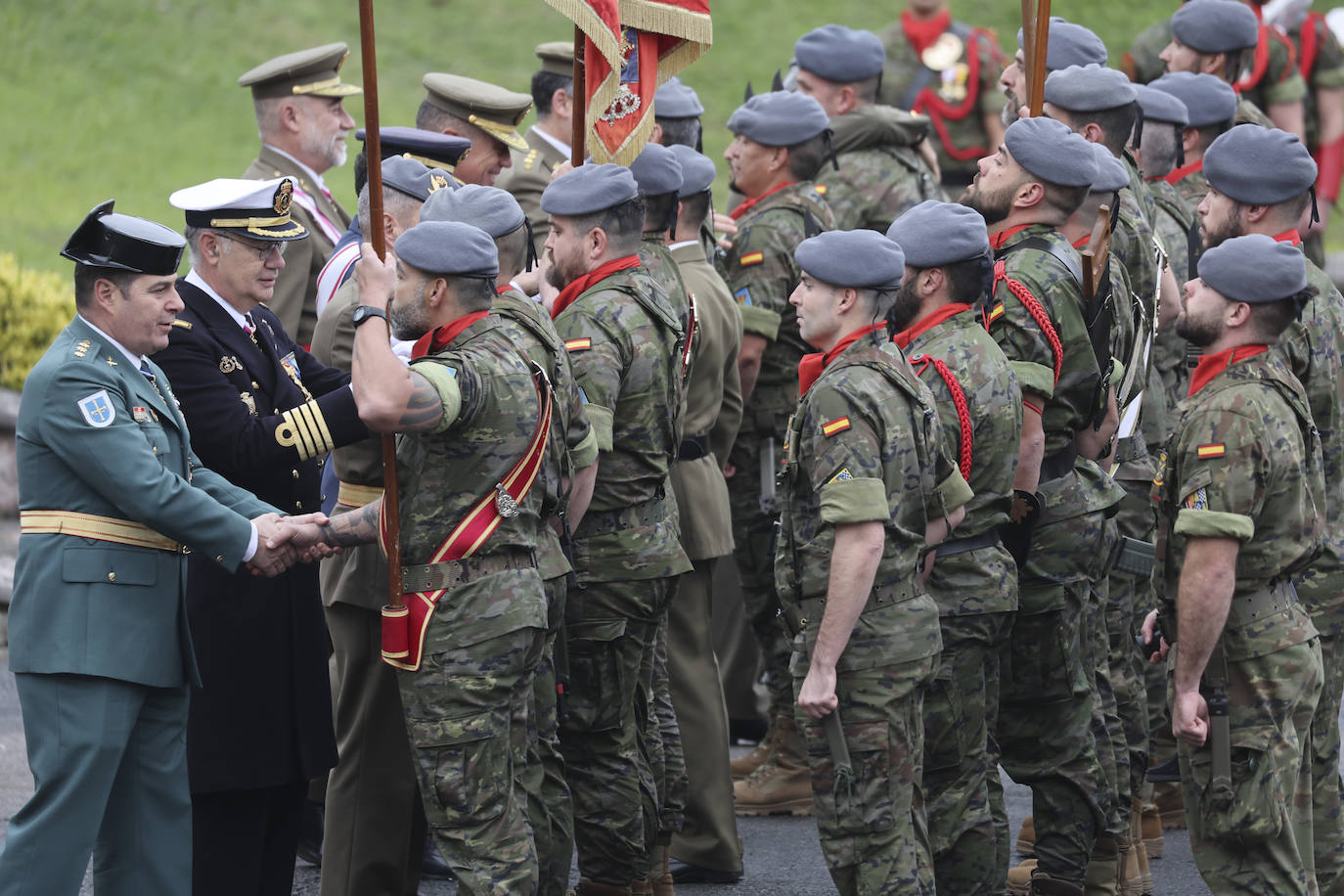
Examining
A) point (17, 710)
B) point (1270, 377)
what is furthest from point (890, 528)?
point (17, 710)

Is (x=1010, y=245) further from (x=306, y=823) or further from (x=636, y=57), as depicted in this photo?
(x=306, y=823)

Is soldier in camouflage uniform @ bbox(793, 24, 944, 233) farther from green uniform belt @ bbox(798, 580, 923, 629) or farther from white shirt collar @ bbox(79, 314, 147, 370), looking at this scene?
white shirt collar @ bbox(79, 314, 147, 370)

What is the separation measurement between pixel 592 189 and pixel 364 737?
1.84m

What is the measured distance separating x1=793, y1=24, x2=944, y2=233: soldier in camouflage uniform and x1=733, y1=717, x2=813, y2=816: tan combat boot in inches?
92.1

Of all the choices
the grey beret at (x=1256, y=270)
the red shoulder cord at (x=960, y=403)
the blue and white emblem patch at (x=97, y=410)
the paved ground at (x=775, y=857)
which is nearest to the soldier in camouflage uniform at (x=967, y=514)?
the red shoulder cord at (x=960, y=403)

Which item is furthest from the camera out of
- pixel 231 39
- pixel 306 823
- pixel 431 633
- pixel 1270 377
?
pixel 231 39

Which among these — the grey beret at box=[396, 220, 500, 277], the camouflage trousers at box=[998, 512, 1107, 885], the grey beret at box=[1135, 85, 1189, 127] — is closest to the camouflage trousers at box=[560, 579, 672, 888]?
the camouflage trousers at box=[998, 512, 1107, 885]

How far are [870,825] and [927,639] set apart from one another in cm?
54

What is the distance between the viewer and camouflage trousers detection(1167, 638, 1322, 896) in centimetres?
502

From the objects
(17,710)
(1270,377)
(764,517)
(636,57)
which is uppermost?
(636,57)

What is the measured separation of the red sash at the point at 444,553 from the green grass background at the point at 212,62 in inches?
346

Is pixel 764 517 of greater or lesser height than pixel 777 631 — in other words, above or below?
above

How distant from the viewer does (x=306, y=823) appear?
661 cm

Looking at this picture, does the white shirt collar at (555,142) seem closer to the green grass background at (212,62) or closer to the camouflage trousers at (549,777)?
the camouflage trousers at (549,777)
